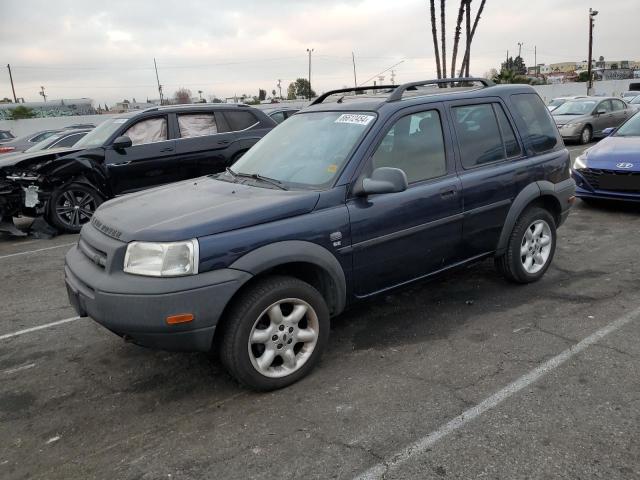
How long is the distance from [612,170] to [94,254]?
267 inches

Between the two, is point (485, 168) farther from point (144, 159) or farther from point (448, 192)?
point (144, 159)

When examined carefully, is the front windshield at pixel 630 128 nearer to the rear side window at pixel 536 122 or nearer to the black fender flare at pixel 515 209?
the rear side window at pixel 536 122

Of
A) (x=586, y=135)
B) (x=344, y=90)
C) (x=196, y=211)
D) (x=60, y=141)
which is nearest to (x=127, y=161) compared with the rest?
(x=344, y=90)

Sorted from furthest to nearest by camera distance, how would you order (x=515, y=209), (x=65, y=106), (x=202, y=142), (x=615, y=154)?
1. (x=65, y=106)
2. (x=202, y=142)
3. (x=615, y=154)
4. (x=515, y=209)

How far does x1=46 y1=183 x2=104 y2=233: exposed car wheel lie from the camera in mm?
8242

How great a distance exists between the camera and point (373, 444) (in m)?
2.78

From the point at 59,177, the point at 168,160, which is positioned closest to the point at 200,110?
the point at 168,160

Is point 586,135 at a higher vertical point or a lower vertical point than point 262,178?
lower

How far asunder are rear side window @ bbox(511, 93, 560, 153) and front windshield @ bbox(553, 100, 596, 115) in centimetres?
1372

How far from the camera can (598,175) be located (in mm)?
7578

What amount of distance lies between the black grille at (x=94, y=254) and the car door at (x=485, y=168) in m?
2.63

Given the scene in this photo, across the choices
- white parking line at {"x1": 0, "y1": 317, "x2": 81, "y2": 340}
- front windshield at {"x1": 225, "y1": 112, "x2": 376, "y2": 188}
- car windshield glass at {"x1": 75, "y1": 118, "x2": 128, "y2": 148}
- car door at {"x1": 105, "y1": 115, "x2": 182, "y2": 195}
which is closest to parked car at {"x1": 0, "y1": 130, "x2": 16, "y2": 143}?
car windshield glass at {"x1": 75, "y1": 118, "x2": 128, "y2": 148}

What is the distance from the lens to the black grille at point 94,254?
3.28m

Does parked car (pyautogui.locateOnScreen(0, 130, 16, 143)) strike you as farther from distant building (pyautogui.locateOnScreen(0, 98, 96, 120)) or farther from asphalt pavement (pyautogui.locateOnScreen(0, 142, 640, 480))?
distant building (pyautogui.locateOnScreen(0, 98, 96, 120))
